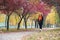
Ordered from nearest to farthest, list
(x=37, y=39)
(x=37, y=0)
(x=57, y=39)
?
1. (x=57, y=39)
2. (x=37, y=39)
3. (x=37, y=0)

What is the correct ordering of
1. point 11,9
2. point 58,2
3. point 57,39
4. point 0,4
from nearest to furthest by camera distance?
1. point 57,39
2. point 58,2
3. point 0,4
4. point 11,9

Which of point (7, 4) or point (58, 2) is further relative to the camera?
point (7, 4)

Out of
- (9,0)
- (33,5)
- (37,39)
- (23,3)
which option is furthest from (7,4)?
(37,39)

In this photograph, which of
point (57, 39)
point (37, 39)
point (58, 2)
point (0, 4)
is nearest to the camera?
point (57, 39)

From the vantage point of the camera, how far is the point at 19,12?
2656cm

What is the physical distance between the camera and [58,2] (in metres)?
17.2

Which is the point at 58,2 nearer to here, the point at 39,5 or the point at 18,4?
the point at 18,4

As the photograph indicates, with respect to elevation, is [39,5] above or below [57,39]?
above

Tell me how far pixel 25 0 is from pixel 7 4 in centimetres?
235

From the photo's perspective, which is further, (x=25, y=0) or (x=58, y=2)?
(x=25, y=0)

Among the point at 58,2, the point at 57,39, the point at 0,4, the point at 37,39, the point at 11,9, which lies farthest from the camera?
the point at 11,9

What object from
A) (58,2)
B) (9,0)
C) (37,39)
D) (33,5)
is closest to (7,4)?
A: (9,0)

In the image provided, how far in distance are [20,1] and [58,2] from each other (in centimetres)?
633

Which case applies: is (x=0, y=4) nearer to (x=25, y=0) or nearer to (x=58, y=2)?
(x=25, y=0)
